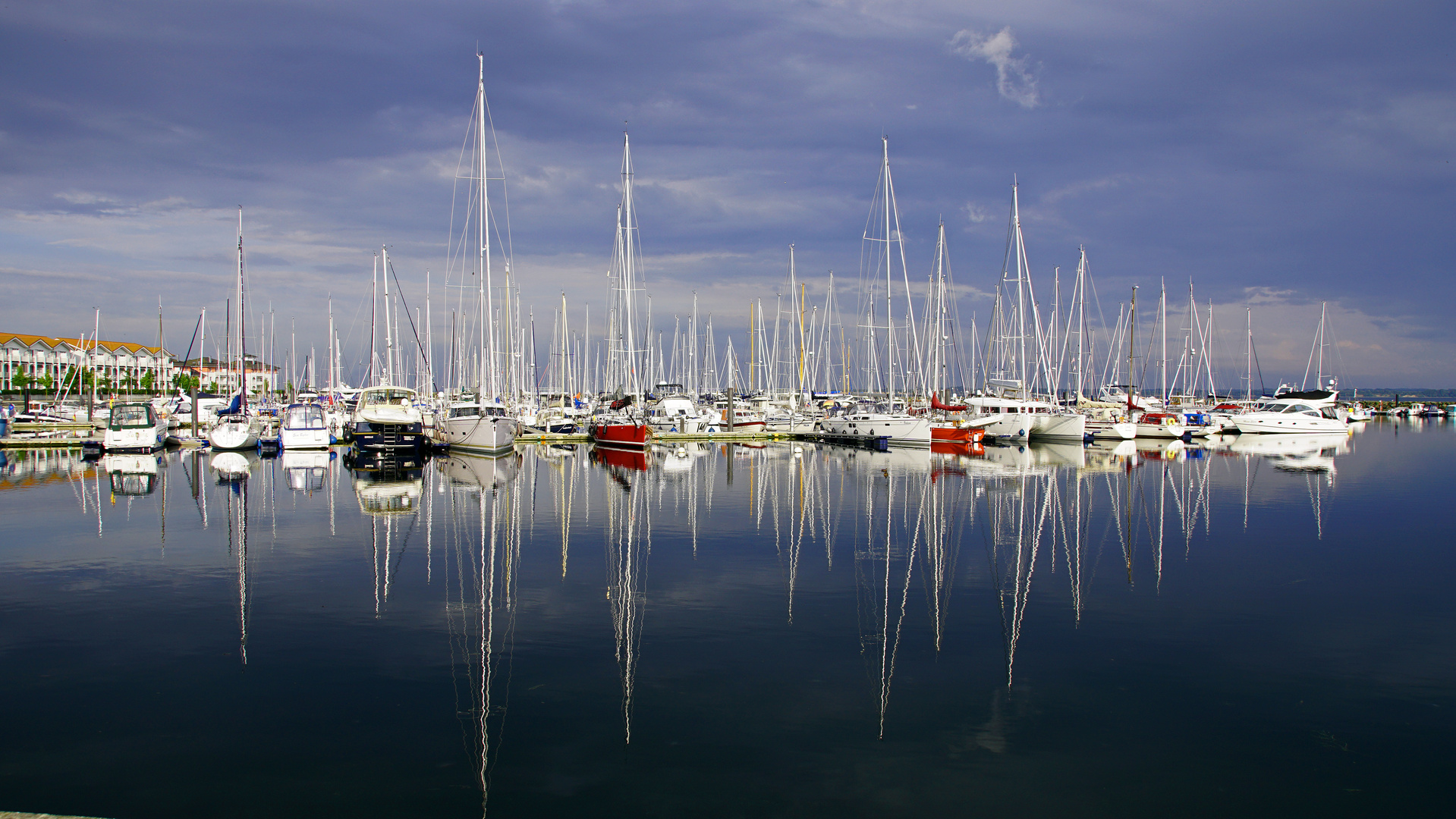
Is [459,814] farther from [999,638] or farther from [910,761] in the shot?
[999,638]

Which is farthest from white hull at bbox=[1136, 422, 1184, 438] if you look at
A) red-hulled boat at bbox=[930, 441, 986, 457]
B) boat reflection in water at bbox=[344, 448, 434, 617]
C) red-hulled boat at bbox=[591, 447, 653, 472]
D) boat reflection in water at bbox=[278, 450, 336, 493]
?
boat reflection in water at bbox=[278, 450, 336, 493]

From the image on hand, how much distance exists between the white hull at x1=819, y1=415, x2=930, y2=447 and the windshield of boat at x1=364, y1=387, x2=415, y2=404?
26595 mm

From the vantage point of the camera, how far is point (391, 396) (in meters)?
46.5

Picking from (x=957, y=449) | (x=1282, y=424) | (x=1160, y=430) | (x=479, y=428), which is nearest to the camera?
(x=479, y=428)

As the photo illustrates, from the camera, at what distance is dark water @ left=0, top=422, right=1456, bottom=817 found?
24.8ft

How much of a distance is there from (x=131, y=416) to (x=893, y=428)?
1656 inches

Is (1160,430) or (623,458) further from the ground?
(1160,430)

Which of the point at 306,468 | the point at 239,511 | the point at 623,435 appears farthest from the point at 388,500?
the point at 623,435

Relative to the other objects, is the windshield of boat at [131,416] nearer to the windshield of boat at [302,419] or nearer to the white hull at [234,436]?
the white hull at [234,436]

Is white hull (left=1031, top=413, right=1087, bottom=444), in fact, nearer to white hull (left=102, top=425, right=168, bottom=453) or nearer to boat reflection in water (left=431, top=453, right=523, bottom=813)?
boat reflection in water (left=431, top=453, right=523, bottom=813)

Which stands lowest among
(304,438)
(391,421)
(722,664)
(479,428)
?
(722,664)

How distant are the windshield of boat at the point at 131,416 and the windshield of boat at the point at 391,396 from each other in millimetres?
11246

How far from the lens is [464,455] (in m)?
45.2

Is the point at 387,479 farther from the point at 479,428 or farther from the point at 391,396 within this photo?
the point at 391,396
